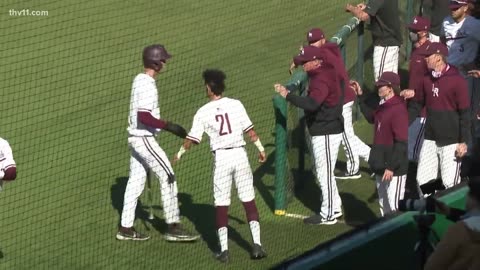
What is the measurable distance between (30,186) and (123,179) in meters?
0.83

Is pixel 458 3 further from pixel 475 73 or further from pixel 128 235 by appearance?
pixel 128 235

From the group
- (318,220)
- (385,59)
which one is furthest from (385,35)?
(318,220)

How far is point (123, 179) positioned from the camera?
9.86 meters

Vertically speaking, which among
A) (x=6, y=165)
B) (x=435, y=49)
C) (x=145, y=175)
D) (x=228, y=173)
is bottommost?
(x=145, y=175)

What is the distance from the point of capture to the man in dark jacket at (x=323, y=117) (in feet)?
28.5

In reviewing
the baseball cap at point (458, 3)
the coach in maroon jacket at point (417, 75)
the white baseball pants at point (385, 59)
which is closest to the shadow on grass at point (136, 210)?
the coach in maroon jacket at point (417, 75)

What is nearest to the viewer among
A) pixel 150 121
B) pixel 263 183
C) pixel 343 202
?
pixel 150 121

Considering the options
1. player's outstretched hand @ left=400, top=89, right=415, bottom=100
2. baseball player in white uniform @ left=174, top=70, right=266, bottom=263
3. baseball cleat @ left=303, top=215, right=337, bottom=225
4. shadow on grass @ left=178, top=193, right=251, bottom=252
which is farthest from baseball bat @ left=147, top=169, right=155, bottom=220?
player's outstretched hand @ left=400, top=89, right=415, bottom=100

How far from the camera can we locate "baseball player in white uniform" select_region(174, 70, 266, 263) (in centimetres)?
810

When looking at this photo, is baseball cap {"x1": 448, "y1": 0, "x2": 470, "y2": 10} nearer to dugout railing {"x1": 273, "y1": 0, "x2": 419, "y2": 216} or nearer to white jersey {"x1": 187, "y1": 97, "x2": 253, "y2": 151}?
dugout railing {"x1": 273, "y1": 0, "x2": 419, "y2": 216}

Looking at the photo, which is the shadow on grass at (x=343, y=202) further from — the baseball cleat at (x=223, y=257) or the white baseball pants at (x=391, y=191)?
the baseball cleat at (x=223, y=257)

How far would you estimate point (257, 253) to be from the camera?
830 centimetres

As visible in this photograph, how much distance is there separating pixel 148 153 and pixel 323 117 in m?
1.48

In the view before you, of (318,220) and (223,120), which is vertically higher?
(223,120)
